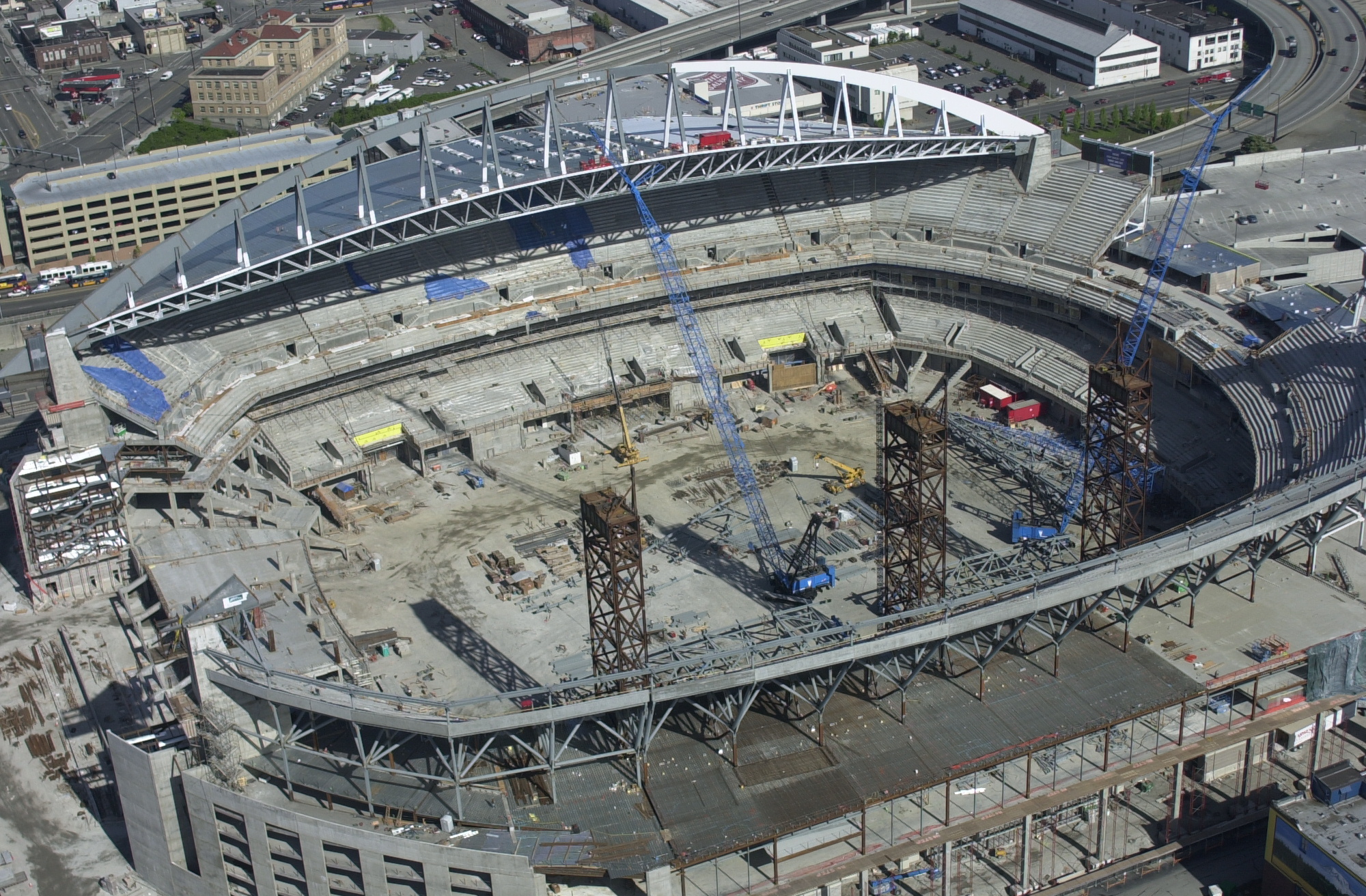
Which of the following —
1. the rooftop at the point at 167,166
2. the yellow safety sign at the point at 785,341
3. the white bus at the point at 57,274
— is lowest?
the yellow safety sign at the point at 785,341

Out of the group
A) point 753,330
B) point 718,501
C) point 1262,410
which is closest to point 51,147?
point 753,330

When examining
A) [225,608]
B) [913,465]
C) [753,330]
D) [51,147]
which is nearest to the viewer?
[225,608]

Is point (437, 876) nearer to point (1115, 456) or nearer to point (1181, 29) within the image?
point (1115, 456)

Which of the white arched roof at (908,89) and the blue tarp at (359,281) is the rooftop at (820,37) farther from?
the blue tarp at (359,281)

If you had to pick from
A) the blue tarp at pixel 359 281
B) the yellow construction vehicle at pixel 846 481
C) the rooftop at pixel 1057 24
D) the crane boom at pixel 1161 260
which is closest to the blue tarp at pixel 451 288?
the blue tarp at pixel 359 281

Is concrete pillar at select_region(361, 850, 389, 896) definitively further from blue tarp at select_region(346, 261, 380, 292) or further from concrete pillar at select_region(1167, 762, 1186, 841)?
blue tarp at select_region(346, 261, 380, 292)

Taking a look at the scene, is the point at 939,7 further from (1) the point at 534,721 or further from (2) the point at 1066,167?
(1) the point at 534,721

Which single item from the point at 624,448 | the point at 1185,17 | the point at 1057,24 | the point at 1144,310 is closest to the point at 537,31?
the point at 1057,24
